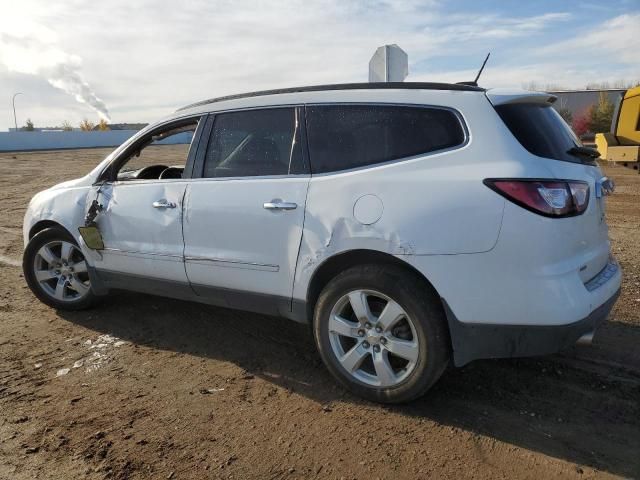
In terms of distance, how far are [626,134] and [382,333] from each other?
14645 millimetres

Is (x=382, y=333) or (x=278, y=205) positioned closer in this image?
(x=382, y=333)

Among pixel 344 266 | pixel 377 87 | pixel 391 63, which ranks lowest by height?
pixel 344 266

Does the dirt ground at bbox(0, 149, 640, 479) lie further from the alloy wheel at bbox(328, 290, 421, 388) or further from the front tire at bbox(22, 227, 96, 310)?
the front tire at bbox(22, 227, 96, 310)

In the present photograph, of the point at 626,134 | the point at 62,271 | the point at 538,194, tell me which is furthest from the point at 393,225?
the point at 626,134

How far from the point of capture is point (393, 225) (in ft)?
9.68

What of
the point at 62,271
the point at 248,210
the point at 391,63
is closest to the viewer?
the point at 248,210

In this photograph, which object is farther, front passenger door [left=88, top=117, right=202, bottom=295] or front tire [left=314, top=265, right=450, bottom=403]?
front passenger door [left=88, top=117, right=202, bottom=295]

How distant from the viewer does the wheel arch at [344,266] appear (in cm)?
300

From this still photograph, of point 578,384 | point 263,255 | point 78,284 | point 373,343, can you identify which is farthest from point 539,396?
point 78,284

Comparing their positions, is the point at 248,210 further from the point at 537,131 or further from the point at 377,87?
the point at 537,131

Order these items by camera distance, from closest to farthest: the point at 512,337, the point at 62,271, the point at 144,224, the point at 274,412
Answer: the point at 512,337, the point at 274,412, the point at 144,224, the point at 62,271

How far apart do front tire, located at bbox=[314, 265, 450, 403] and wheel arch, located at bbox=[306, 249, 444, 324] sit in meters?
0.04

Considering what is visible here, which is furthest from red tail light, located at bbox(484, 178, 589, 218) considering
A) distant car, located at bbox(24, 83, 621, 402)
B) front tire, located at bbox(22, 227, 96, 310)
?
front tire, located at bbox(22, 227, 96, 310)

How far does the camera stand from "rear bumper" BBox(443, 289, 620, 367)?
273 cm
